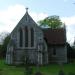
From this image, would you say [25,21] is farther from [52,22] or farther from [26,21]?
[52,22]

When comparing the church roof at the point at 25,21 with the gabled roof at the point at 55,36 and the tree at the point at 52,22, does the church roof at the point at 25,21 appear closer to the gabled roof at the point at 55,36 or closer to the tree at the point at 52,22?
the gabled roof at the point at 55,36

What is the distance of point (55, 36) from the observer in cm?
6181

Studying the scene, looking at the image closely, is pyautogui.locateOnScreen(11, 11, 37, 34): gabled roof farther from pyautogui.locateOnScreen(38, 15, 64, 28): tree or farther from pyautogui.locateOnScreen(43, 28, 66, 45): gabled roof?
pyautogui.locateOnScreen(38, 15, 64, 28): tree

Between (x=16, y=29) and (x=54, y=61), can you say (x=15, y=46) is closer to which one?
(x=16, y=29)

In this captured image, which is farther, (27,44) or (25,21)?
(25,21)

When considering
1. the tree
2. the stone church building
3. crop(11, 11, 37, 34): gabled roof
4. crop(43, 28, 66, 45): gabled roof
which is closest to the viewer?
the stone church building

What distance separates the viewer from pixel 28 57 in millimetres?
56281

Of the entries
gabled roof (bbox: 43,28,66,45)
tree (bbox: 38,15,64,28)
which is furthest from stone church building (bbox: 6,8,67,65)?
tree (bbox: 38,15,64,28)

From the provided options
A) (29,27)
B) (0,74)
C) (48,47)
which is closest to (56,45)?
(48,47)

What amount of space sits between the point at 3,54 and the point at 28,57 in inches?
1145

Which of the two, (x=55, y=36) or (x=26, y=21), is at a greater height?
(x=26, y=21)

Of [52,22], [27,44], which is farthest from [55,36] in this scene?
[52,22]

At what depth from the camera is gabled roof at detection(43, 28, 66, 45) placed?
60.4m

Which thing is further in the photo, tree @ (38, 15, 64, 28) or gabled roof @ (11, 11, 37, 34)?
tree @ (38, 15, 64, 28)
